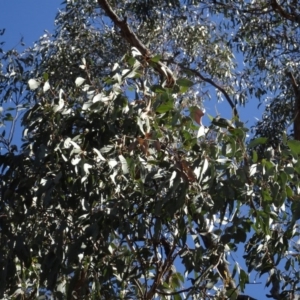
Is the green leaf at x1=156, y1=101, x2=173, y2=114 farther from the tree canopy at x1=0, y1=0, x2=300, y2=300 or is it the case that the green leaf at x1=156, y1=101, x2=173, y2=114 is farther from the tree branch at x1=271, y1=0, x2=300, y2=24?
the tree branch at x1=271, y1=0, x2=300, y2=24

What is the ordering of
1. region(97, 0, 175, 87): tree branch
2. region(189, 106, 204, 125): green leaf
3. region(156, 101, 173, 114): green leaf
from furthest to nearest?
region(97, 0, 175, 87): tree branch
region(156, 101, 173, 114): green leaf
region(189, 106, 204, 125): green leaf

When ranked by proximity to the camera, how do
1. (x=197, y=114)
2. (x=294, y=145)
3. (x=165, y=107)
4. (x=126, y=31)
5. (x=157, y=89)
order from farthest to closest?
(x=126, y=31) → (x=157, y=89) → (x=165, y=107) → (x=197, y=114) → (x=294, y=145)

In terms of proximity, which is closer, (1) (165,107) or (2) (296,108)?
(1) (165,107)

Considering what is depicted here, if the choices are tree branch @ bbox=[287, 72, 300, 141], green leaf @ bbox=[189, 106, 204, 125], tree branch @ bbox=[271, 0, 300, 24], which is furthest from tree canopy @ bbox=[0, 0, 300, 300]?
tree branch @ bbox=[271, 0, 300, 24]

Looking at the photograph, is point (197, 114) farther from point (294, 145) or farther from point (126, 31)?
point (126, 31)

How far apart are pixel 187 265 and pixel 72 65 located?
14.1ft

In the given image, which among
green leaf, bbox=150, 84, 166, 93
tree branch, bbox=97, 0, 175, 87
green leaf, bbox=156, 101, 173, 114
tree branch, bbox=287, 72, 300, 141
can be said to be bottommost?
green leaf, bbox=156, 101, 173, 114

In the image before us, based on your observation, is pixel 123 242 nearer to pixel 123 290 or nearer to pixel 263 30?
pixel 123 290

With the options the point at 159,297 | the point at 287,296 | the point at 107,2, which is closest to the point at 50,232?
the point at 159,297

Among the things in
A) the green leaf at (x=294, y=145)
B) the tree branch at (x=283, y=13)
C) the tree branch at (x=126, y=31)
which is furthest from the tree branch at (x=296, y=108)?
the green leaf at (x=294, y=145)

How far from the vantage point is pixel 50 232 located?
455 cm

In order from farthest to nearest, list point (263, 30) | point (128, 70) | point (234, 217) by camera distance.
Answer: point (263, 30), point (128, 70), point (234, 217)

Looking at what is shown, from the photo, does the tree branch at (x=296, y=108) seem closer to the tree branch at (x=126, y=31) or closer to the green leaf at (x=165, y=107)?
the tree branch at (x=126, y=31)

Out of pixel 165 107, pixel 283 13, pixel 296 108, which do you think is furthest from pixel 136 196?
pixel 283 13
